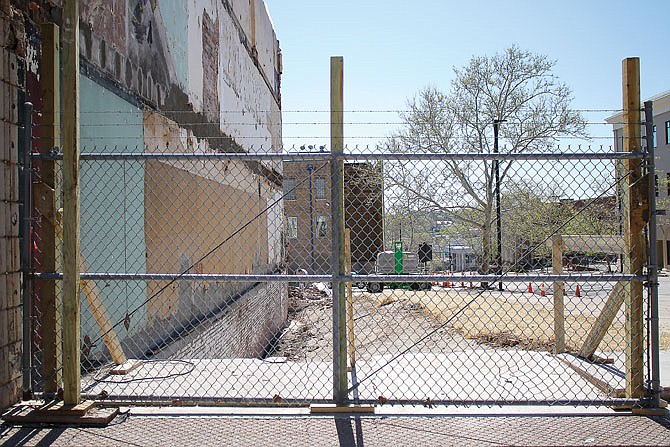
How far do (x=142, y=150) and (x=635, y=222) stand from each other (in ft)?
17.5

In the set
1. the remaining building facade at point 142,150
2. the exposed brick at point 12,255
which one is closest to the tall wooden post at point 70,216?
the remaining building facade at point 142,150

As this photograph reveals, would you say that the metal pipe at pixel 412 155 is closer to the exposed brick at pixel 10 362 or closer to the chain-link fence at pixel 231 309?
the chain-link fence at pixel 231 309

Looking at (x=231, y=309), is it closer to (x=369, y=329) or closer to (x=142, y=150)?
(x=142, y=150)

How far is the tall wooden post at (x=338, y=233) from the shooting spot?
441 cm

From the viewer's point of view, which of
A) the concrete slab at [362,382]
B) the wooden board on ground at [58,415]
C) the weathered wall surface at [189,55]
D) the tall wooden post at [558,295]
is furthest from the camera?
the tall wooden post at [558,295]

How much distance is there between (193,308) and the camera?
360 inches

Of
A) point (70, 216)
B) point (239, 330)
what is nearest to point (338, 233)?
point (70, 216)

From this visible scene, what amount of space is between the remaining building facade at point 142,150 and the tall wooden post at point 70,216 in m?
0.34

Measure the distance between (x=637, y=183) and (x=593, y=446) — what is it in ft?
6.52

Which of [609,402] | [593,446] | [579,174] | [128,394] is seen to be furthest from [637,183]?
[128,394]

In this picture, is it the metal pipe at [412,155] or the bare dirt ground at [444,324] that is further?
the bare dirt ground at [444,324]

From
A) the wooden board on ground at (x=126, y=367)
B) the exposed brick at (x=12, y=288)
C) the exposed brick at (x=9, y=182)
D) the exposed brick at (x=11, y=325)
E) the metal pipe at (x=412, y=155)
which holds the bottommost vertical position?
the wooden board on ground at (x=126, y=367)

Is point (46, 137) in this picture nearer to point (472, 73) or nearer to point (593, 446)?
point (593, 446)

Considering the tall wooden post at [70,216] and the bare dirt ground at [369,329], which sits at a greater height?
the tall wooden post at [70,216]
